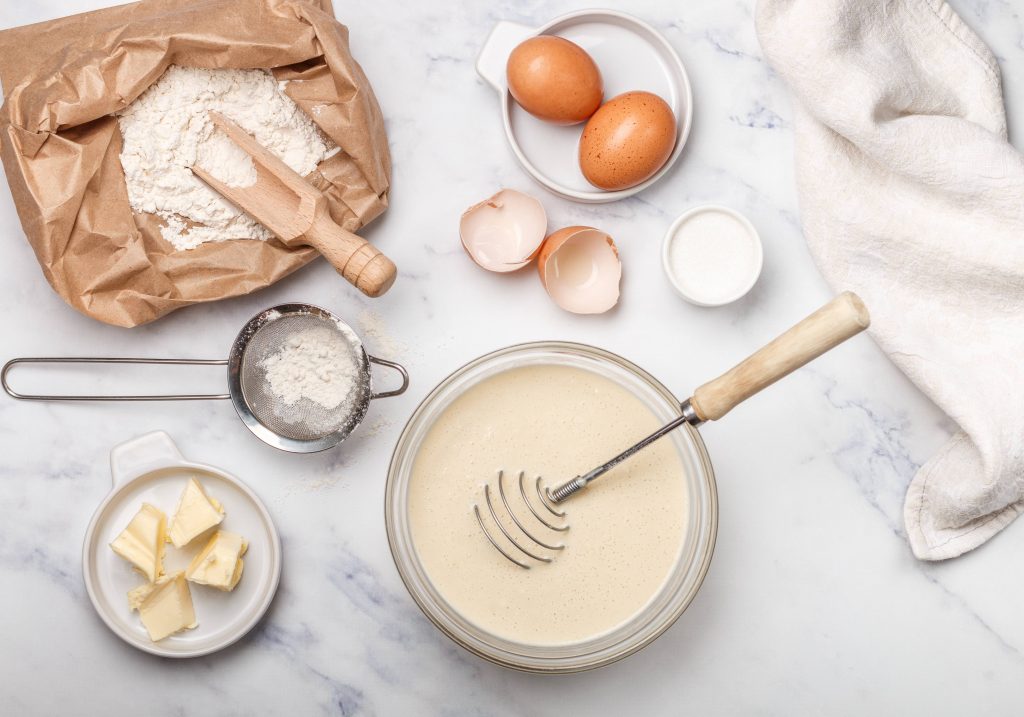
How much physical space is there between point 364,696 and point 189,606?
326 millimetres

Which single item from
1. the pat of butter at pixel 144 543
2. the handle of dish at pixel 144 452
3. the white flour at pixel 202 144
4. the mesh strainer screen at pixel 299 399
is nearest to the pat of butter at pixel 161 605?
the pat of butter at pixel 144 543

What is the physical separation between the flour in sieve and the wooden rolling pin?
0.40 ft

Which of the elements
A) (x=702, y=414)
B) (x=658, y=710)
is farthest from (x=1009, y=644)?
(x=702, y=414)

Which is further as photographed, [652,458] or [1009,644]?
[1009,644]

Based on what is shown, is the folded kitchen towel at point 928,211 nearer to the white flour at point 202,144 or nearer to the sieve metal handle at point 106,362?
the white flour at point 202,144

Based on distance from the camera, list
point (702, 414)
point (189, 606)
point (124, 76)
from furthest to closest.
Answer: point (189, 606) < point (124, 76) < point (702, 414)

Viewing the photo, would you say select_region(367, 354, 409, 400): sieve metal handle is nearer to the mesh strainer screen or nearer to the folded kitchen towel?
the mesh strainer screen

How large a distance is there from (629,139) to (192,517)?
0.92 meters

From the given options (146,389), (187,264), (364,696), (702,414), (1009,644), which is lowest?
(364,696)

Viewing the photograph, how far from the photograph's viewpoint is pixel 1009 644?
1.46 meters

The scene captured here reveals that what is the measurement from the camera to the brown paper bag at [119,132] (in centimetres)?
127

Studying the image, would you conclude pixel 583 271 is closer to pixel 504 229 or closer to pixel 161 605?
pixel 504 229

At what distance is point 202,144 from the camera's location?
4.41 ft

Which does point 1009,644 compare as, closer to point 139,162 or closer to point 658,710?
point 658,710
